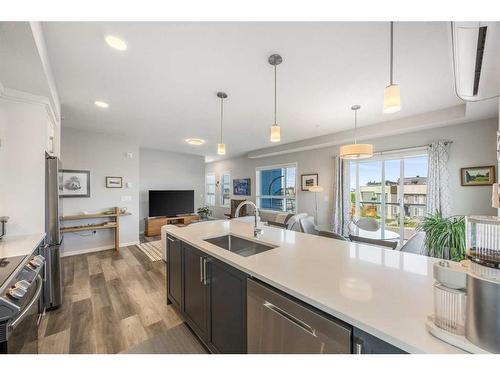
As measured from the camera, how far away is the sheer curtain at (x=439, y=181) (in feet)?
11.3

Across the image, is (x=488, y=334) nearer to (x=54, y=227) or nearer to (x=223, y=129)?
(x=54, y=227)

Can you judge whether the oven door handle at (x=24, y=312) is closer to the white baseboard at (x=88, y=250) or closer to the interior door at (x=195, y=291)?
the interior door at (x=195, y=291)

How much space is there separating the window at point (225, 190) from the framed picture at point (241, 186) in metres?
0.47

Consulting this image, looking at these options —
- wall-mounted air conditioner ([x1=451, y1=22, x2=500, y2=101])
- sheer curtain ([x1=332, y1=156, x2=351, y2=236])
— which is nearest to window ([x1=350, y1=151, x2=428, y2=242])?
sheer curtain ([x1=332, y1=156, x2=351, y2=236])

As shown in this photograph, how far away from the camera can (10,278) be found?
3.80ft

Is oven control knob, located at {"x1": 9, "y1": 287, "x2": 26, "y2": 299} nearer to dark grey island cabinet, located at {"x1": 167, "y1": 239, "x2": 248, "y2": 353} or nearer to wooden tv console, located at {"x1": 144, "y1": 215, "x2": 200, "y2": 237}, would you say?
dark grey island cabinet, located at {"x1": 167, "y1": 239, "x2": 248, "y2": 353}

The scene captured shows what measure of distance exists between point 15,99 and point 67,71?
1.85ft

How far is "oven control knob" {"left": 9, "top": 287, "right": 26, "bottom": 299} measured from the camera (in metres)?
1.03

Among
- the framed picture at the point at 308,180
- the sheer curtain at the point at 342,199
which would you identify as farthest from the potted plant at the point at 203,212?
the sheer curtain at the point at 342,199

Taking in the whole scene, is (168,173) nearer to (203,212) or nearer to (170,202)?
(170,202)

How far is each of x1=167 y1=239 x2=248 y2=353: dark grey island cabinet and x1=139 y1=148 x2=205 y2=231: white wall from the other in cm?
510

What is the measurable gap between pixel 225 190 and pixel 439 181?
21.8 ft
